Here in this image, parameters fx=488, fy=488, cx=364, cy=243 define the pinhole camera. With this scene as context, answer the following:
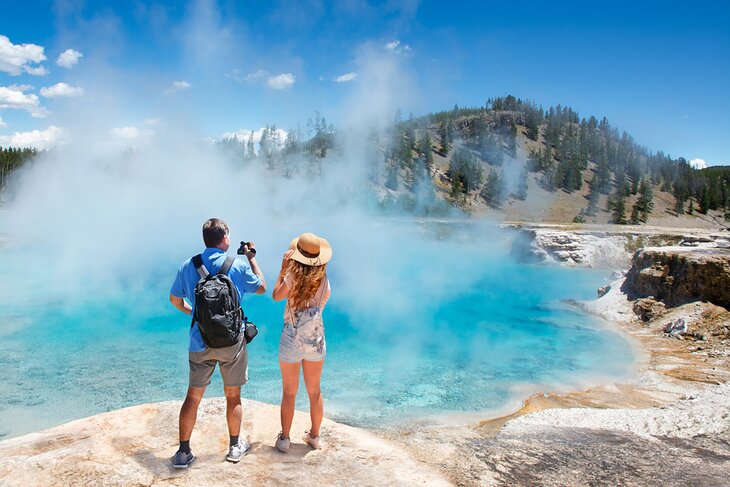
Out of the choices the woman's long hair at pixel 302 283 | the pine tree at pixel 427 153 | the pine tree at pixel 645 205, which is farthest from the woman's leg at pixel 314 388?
the pine tree at pixel 427 153

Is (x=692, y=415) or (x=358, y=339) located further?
(x=358, y=339)

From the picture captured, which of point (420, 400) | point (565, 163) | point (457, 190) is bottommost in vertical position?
point (420, 400)

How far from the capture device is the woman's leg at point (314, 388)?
317 cm

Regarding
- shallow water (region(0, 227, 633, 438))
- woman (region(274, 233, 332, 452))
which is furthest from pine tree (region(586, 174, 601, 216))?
woman (region(274, 233, 332, 452))

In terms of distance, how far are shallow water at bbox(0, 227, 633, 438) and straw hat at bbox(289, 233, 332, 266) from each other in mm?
3686

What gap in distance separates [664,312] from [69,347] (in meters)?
12.8

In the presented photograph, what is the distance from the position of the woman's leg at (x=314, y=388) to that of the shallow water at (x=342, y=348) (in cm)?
296

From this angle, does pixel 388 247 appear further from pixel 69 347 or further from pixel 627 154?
pixel 627 154

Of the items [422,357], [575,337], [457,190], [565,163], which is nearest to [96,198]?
[422,357]

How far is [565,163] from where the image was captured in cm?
7125

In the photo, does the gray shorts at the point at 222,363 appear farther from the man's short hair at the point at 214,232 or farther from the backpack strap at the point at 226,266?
the man's short hair at the point at 214,232

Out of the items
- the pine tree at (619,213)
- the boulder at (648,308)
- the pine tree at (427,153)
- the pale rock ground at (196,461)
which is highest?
the pine tree at (427,153)

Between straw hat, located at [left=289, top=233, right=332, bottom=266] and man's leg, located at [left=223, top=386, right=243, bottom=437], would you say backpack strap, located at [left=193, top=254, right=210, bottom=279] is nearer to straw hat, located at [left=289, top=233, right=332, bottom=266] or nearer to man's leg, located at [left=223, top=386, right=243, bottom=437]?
straw hat, located at [left=289, top=233, right=332, bottom=266]

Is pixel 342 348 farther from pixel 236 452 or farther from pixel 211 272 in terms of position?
pixel 211 272
